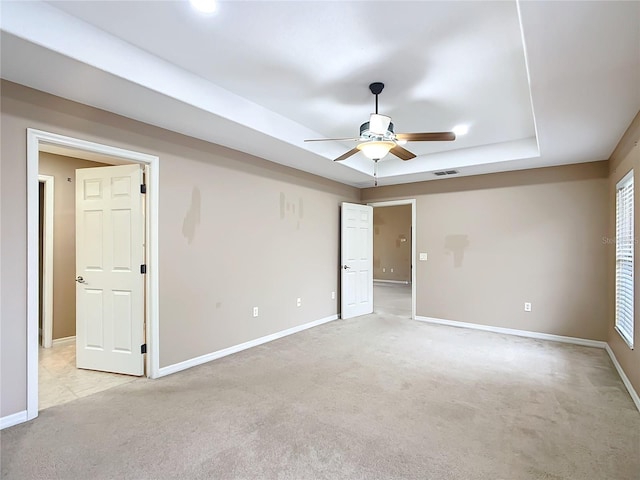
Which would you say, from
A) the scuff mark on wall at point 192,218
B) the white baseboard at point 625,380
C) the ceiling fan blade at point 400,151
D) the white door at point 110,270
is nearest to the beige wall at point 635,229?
the white baseboard at point 625,380

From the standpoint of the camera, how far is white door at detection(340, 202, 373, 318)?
5.85 m

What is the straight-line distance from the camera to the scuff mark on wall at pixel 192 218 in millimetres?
3559

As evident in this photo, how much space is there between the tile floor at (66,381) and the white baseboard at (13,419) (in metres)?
0.21

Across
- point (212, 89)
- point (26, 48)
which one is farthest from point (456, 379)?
point (26, 48)

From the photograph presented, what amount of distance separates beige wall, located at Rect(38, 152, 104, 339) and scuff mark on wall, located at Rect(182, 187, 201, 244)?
2046mm

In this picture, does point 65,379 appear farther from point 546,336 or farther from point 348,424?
point 546,336

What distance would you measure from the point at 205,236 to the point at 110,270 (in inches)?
39.0

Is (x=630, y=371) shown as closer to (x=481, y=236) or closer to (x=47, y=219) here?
(x=481, y=236)

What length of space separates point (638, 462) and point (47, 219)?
239 inches

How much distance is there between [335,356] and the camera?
12.9ft

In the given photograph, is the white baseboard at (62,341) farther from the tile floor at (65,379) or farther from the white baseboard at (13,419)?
the white baseboard at (13,419)

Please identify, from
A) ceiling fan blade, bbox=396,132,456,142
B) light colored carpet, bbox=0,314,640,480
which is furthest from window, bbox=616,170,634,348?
ceiling fan blade, bbox=396,132,456,142

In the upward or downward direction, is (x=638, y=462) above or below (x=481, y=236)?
below

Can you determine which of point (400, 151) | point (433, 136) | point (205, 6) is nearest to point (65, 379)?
point (205, 6)
